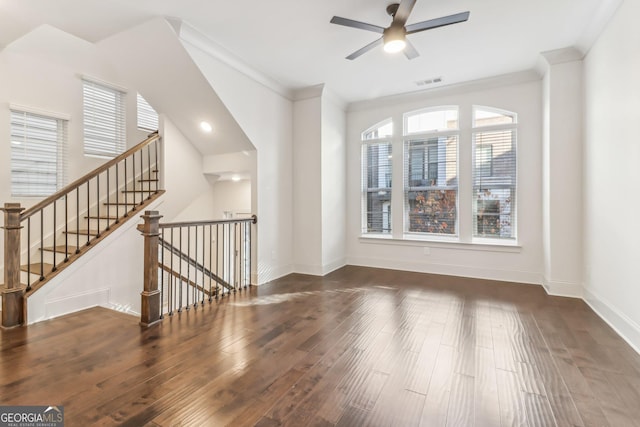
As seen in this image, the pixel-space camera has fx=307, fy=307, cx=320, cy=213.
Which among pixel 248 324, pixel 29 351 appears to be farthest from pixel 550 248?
pixel 29 351

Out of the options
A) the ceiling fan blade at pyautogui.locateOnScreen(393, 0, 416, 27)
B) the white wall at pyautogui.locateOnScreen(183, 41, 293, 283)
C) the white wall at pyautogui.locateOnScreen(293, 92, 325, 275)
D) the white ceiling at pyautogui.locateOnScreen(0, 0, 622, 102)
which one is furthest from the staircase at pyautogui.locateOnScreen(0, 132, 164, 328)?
the ceiling fan blade at pyautogui.locateOnScreen(393, 0, 416, 27)

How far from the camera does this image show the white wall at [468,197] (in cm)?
454

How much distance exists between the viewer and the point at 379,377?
2098 millimetres

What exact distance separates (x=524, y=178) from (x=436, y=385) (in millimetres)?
3846

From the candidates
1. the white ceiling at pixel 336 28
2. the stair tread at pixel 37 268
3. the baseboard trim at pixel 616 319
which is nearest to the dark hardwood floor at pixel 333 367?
the baseboard trim at pixel 616 319

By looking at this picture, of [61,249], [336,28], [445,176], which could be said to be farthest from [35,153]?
[445,176]

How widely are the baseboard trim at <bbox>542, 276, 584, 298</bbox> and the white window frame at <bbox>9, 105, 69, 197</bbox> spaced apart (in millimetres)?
6855

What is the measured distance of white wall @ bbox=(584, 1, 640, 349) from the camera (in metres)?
2.56

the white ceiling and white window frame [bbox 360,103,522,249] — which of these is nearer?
the white ceiling

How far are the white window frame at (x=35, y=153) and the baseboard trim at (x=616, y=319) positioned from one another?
6.71 m

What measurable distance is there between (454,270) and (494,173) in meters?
1.68

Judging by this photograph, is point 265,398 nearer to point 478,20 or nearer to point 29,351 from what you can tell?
point 29,351

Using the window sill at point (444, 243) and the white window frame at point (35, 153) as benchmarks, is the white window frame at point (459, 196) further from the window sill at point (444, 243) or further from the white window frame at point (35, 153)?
the white window frame at point (35, 153)

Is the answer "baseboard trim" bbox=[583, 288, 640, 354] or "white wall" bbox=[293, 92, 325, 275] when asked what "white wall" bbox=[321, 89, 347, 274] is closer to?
"white wall" bbox=[293, 92, 325, 275]
